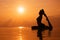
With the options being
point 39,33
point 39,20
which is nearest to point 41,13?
point 39,20

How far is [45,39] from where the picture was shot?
50.4 feet

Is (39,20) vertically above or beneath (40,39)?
above

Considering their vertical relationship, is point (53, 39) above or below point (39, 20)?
below

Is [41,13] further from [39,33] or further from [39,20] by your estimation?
[39,33]

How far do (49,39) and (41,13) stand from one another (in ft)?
5.52

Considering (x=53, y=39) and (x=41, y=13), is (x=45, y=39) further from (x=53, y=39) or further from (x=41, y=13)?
(x=41, y=13)

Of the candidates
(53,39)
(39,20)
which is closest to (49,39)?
(53,39)

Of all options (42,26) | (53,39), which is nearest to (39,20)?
(42,26)

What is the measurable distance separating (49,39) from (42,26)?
91cm

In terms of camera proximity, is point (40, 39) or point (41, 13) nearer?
point (40, 39)

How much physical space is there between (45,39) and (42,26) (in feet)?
2.74

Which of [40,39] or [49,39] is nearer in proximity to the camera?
[40,39]

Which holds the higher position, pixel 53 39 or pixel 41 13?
pixel 41 13

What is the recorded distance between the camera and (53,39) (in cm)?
1559
